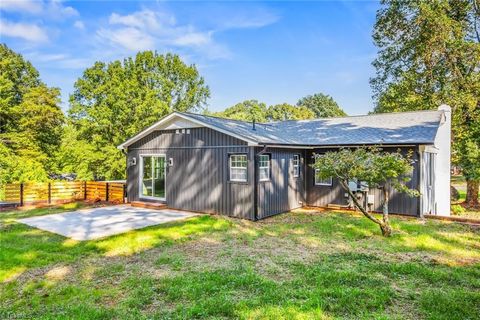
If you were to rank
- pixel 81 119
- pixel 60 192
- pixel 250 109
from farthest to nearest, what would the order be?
pixel 250 109, pixel 81 119, pixel 60 192

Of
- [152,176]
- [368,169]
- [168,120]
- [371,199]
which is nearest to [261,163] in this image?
[368,169]

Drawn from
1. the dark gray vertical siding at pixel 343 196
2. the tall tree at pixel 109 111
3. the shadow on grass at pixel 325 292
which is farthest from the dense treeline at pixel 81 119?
the shadow on grass at pixel 325 292

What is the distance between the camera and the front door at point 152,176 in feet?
42.7

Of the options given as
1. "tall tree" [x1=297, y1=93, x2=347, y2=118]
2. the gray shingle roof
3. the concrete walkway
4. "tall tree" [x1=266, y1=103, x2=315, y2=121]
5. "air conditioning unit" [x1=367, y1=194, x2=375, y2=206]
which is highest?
"tall tree" [x1=297, y1=93, x2=347, y2=118]

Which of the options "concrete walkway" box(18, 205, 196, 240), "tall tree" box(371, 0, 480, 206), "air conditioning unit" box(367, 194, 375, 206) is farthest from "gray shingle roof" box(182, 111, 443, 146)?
"tall tree" box(371, 0, 480, 206)

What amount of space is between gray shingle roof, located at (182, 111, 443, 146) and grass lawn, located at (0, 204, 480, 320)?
3.37m

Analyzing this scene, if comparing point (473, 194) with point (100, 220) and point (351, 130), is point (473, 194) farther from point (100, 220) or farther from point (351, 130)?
point (100, 220)

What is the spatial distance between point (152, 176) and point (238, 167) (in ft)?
15.4

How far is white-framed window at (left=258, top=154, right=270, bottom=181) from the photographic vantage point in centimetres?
1032

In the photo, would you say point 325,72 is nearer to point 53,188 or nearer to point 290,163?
point 290,163

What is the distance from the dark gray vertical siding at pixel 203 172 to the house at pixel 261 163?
0.11ft

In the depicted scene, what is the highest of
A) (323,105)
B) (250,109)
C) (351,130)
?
(323,105)

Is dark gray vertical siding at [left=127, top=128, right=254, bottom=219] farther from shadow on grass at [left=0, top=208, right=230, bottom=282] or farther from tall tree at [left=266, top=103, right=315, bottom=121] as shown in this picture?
tall tree at [left=266, top=103, right=315, bottom=121]

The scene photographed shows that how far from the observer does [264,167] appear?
10.6 meters
